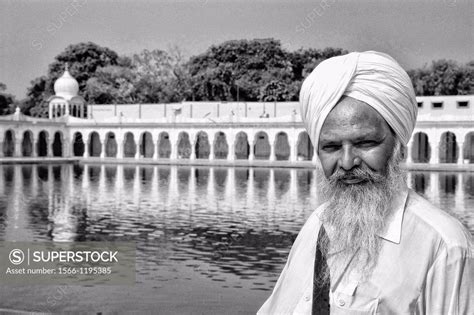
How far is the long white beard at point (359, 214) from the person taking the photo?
1.52 m

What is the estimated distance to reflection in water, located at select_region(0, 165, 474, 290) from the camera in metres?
11.4

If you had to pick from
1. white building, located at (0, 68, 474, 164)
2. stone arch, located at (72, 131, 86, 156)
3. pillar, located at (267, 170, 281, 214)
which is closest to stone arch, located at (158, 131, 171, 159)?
white building, located at (0, 68, 474, 164)

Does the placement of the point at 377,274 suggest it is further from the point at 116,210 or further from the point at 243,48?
the point at 243,48

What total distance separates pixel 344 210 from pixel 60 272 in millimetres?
9412

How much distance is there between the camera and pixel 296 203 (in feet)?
68.6

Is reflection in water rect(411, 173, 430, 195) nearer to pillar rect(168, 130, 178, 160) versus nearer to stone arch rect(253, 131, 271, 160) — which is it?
stone arch rect(253, 131, 271, 160)

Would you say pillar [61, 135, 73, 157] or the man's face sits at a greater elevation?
the man's face

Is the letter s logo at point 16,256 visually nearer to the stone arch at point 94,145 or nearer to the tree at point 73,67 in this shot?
the stone arch at point 94,145

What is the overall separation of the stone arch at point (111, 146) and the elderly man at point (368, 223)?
52.3 m

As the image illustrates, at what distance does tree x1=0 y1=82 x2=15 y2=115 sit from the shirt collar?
60.0 meters

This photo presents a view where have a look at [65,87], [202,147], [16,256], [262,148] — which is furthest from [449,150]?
[16,256]

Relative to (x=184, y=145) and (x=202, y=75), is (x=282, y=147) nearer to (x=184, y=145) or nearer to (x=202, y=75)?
(x=184, y=145)

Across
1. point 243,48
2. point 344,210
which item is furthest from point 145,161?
point 344,210

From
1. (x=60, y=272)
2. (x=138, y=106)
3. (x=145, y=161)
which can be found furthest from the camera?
(x=138, y=106)
